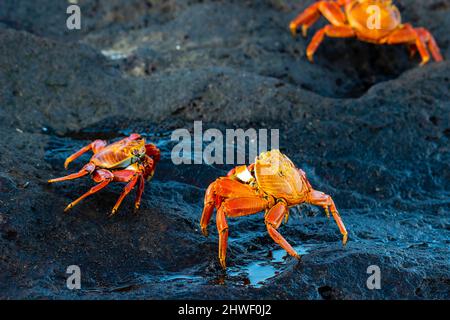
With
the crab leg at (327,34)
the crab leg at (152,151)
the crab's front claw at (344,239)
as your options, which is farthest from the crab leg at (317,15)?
the crab's front claw at (344,239)

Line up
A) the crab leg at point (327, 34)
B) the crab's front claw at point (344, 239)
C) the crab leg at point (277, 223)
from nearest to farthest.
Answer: the crab leg at point (277, 223), the crab's front claw at point (344, 239), the crab leg at point (327, 34)

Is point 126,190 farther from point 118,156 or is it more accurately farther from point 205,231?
point 205,231

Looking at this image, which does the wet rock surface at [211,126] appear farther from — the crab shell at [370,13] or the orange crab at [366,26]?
the crab shell at [370,13]

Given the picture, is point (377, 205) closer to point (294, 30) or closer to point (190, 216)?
point (190, 216)

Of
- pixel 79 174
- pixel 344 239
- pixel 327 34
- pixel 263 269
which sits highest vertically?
pixel 327 34

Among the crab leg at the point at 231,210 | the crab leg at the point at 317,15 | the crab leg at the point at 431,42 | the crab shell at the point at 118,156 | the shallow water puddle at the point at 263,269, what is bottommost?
the shallow water puddle at the point at 263,269

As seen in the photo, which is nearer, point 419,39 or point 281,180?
point 281,180

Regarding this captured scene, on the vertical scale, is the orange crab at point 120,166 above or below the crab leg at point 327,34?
below

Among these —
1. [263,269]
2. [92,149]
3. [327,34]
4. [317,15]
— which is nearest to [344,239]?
[263,269]
